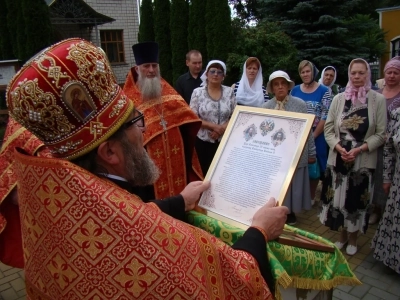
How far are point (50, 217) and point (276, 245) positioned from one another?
36.1 inches

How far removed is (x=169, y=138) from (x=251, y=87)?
2477 mm

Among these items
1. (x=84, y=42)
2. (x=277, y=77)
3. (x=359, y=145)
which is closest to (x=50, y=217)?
(x=84, y=42)

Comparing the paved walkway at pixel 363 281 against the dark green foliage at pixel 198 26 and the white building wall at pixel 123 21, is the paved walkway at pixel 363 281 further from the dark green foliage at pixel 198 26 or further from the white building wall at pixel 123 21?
the white building wall at pixel 123 21

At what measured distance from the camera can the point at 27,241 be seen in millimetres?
1179

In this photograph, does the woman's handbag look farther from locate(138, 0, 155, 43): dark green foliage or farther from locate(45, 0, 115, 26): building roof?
locate(45, 0, 115, 26): building roof

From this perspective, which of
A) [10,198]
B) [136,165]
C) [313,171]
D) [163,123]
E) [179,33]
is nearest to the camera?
[136,165]

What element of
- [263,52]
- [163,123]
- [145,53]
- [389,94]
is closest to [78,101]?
[163,123]

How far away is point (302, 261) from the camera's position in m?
1.57

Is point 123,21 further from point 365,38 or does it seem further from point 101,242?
point 101,242

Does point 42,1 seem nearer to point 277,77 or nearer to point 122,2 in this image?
point 122,2

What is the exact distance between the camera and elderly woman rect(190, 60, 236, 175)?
426 centimetres

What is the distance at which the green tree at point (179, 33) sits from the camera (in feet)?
39.7

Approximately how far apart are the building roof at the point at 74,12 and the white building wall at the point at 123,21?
5.08 ft

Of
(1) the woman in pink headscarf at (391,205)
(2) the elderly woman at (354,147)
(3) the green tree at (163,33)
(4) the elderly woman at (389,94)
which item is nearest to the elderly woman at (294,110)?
(2) the elderly woman at (354,147)
